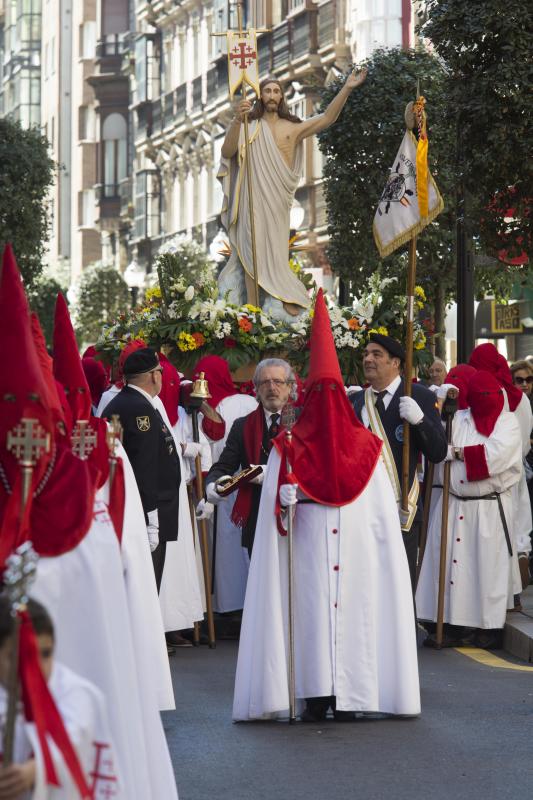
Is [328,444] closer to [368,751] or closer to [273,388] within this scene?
[368,751]

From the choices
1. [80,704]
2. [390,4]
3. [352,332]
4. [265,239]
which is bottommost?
[80,704]

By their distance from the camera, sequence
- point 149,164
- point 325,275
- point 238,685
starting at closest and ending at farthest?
point 238,685
point 325,275
point 149,164

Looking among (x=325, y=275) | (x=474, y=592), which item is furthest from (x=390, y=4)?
(x=474, y=592)

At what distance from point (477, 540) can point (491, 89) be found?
469cm

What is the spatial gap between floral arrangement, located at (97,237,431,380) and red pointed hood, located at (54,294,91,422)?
7.98 meters

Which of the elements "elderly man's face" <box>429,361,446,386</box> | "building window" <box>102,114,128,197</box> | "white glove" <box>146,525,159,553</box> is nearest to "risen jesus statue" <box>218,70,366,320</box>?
"elderly man's face" <box>429,361,446,386</box>

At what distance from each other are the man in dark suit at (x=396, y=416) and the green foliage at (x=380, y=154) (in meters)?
13.1

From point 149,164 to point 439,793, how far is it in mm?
61407

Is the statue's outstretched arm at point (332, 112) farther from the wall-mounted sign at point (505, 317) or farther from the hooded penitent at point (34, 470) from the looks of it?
the wall-mounted sign at point (505, 317)

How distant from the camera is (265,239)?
59.8 feet

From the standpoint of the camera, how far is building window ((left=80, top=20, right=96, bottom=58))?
82.2 m

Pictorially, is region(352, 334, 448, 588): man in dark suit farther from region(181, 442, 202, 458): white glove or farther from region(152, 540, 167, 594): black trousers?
region(181, 442, 202, 458): white glove

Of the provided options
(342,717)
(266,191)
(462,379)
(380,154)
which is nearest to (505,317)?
(380,154)

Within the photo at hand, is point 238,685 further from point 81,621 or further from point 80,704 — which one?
point 80,704
